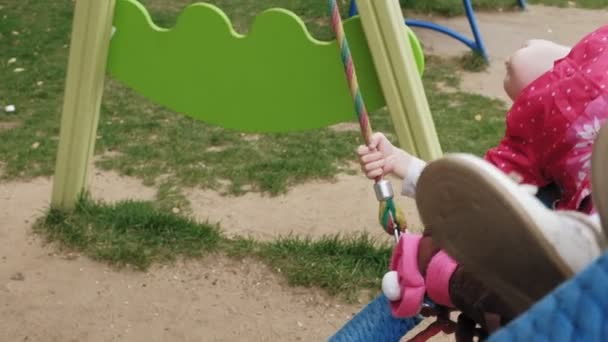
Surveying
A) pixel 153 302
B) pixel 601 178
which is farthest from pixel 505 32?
pixel 601 178

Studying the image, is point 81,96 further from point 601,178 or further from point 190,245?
point 601,178

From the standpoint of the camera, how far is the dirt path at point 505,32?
427 centimetres

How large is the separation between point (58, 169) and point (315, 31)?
2.54m

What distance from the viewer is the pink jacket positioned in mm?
1163

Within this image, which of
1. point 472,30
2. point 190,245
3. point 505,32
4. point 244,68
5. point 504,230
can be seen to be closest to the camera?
point 504,230

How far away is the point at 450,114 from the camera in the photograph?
373cm

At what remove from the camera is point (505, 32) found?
16.6 feet

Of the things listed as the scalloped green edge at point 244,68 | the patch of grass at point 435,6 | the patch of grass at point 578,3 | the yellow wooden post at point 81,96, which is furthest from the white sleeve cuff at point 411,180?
the patch of grass at point 578,3

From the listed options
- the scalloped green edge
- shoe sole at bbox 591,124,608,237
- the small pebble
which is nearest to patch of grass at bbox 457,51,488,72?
the scalloped green edge

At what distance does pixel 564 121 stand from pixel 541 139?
6cm

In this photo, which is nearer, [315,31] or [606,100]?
[606,100]

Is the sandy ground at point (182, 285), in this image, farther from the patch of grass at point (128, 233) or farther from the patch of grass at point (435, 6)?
the patch of grass at point (435, 6)

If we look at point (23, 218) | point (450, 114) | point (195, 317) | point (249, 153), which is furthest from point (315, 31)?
point (195, 317)

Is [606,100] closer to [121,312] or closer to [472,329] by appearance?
[472,329]
